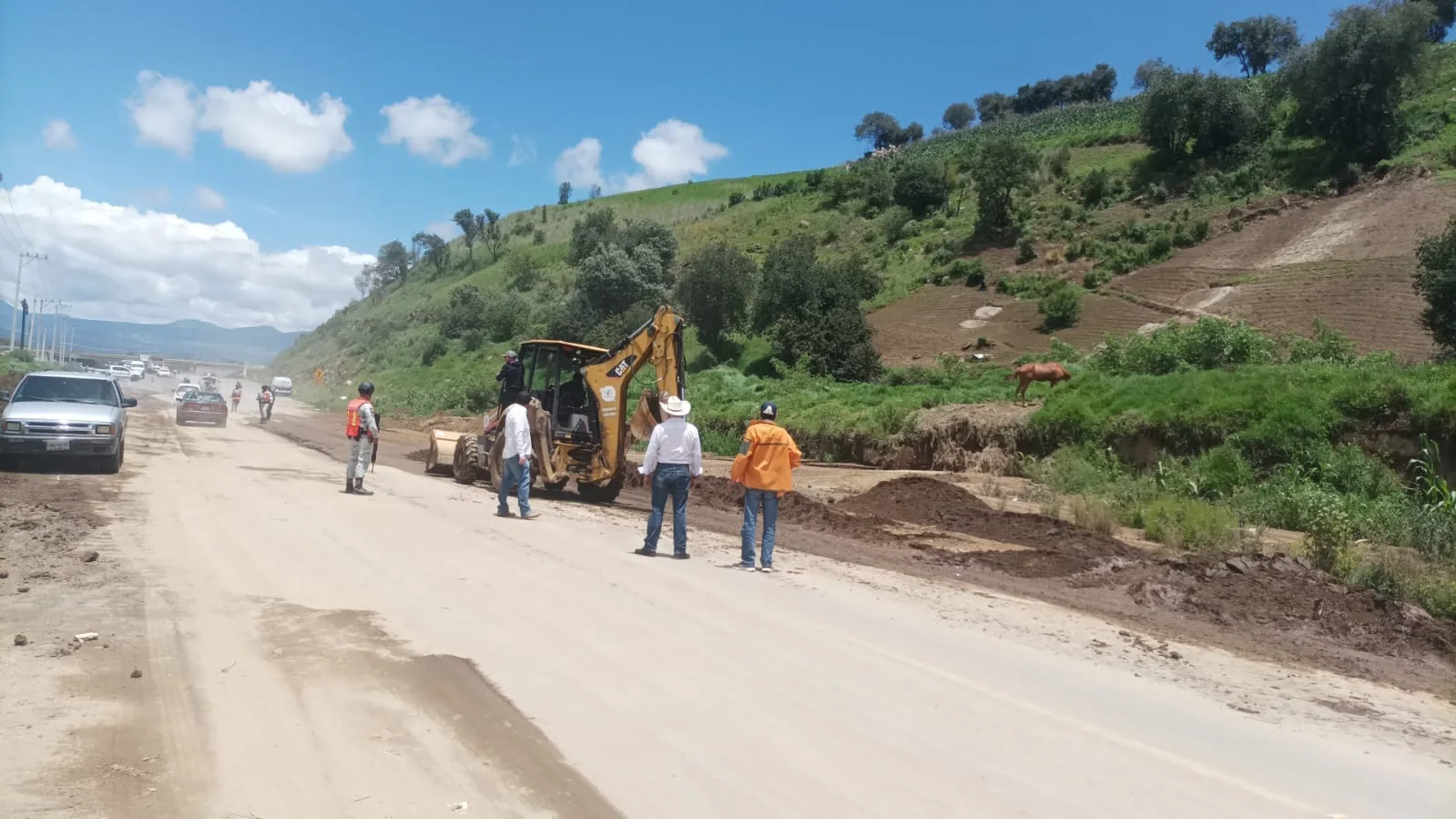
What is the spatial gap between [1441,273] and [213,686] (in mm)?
30034

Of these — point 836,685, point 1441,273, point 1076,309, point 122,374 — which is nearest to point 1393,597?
point 836,685

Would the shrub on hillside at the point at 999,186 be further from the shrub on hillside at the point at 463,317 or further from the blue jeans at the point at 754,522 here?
the blue jeans at the point at 754,522

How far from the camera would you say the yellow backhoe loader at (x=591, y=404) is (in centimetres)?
1630

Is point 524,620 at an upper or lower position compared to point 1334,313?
lower

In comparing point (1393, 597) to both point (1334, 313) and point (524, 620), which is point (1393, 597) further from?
point (1334, 313)

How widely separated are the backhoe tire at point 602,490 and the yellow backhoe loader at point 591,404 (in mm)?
17

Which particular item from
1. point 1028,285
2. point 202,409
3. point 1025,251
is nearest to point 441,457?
point 202,409

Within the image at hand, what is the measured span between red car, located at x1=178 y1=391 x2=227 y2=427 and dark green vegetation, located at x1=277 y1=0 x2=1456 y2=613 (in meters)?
13.6

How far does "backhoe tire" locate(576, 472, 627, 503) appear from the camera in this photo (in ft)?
58.6

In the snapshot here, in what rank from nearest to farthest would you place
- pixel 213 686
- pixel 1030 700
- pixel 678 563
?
pixel 213 686 → pixel 1030 700 → pixel 678 563

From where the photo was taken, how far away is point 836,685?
6.52m

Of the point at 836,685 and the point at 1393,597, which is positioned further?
the point at 1393,597

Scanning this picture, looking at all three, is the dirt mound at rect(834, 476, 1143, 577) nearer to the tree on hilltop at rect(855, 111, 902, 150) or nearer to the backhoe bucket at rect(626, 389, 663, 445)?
the backhoe bucket at rect(626, 389, 663, 445)

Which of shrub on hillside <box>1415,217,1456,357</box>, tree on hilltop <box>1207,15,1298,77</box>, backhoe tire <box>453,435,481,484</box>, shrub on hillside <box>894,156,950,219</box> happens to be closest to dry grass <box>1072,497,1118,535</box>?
backhoe tire <box>453,435,481,484</box>
